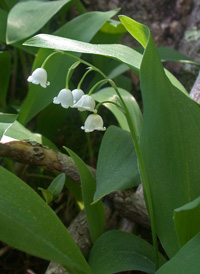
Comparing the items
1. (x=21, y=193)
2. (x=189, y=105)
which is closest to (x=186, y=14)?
(x=189, y=105)

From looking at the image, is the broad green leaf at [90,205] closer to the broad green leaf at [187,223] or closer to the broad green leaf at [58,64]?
the broad green leaf at [187,223]

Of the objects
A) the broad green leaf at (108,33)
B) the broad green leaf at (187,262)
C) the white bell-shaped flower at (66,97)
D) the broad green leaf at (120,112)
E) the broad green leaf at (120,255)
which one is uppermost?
the white bell-shaped flower at (66,97)

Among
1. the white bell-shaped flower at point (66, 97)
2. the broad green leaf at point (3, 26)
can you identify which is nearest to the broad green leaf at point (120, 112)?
the white bell-shaped flower at point (66, 97)

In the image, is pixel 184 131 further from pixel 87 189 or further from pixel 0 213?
pixel 0 213

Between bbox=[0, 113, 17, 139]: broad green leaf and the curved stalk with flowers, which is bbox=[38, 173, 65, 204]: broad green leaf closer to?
the curved stalk with flowers

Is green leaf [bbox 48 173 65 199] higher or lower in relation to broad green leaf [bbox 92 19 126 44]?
lower

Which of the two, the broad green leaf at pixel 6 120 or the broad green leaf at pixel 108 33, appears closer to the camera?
the broad green leaf at pixel 6 120

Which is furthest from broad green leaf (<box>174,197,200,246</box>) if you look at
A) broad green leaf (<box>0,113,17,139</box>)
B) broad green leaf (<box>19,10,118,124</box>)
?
broad green leaf (<box>19,10,118,124</box>)
